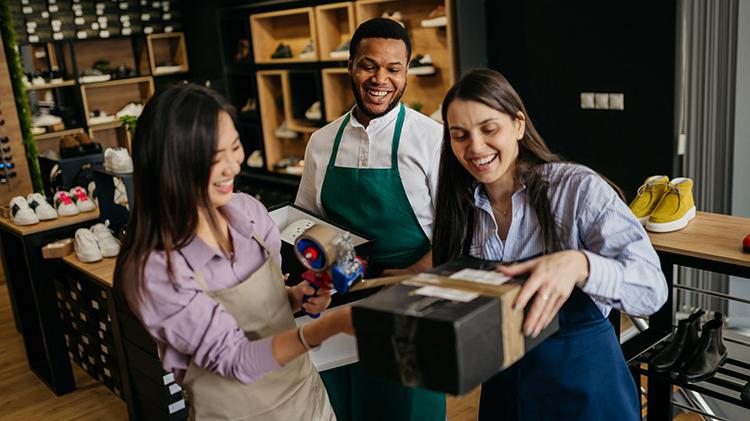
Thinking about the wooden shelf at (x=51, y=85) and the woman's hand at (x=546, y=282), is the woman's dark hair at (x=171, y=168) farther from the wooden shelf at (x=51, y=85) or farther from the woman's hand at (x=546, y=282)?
the wooden shelf at (x=51, y=85)

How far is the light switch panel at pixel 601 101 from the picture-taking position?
4.30 m

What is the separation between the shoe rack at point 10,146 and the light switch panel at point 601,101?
14.4 ft

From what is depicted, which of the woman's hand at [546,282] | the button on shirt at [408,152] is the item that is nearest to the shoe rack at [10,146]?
the button on shirt at [408,152]

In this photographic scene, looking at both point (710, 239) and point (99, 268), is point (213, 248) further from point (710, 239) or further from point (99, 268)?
point (99, 268)

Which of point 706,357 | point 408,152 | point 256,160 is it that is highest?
point 408,152

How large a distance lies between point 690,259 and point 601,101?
2.19m

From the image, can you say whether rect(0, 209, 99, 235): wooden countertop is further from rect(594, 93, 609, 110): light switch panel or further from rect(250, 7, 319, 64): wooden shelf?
rect(594, 93, 609, 110): light switch panel

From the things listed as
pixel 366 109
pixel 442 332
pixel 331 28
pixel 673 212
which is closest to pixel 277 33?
pixel 331 28

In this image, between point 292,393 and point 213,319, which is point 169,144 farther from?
point 292,393

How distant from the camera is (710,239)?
2.38m

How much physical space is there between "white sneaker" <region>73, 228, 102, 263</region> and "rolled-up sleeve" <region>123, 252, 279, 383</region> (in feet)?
6.91

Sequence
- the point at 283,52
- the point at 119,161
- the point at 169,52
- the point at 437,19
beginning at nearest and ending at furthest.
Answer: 1. the point at 119,161
2. the point at 437,19
3. the point at 283,52
4. the point at 169,52

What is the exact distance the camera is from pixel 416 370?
4.01ft

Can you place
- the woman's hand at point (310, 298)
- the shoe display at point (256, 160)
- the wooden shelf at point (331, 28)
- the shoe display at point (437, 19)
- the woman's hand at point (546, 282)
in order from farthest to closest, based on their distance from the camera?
1. the shoe display at point (256, 160)
2. the wooden shelf at point (331, 28)
3. the shoe display at point (437, 19)
4. the woman's hand at point (310, 298)
5. the woman's hand at point (546, 282)
